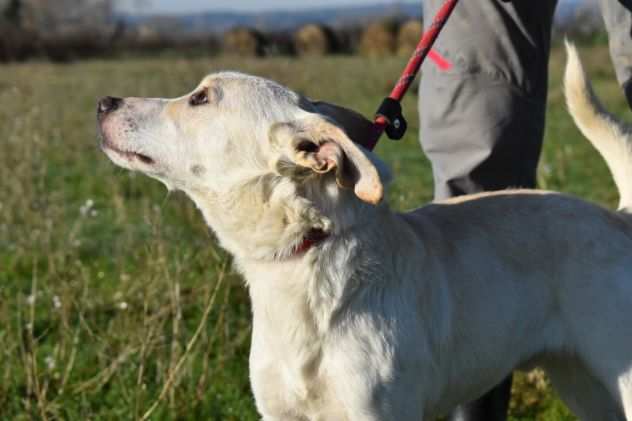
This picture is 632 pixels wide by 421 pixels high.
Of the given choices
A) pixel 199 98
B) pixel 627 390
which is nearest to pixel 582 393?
pixel 627 390

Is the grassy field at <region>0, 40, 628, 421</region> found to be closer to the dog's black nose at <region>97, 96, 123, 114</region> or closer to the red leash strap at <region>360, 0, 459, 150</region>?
the dog's black nose at <region>97, 96, 123, 114</region>

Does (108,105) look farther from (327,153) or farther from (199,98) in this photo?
(327,153)

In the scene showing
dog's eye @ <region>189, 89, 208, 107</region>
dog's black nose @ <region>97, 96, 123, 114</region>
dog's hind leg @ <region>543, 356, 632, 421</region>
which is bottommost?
dog's hind leg @ <region>543, 356, 632, 421</region>

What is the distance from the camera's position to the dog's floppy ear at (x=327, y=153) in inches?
109

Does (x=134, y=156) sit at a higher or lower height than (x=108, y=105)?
lower

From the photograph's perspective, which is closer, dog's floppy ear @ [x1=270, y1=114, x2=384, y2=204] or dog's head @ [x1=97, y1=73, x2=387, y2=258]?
dog's floppy ear @ [x1=270, y1=114, x2=384, y2=204]

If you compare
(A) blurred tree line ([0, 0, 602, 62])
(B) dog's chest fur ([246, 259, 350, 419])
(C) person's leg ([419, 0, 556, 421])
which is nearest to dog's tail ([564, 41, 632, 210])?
(C) person's leg ([419, 0, 556, 421])

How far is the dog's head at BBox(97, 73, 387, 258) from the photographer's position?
315 cm

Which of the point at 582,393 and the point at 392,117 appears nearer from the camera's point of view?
the point at 392,117

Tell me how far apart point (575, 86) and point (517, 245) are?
2.65 feet

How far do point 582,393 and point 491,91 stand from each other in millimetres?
1291

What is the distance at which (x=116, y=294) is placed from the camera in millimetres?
5551

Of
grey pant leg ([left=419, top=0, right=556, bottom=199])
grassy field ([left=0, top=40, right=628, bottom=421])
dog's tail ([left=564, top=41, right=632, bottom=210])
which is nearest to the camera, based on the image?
dog's tail ([left=564, top=41, right=632, bottom=210])

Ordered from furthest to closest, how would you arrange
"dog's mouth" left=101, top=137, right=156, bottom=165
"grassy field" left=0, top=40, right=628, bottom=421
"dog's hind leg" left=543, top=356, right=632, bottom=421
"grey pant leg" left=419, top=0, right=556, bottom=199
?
"grassy field" left=0, top=40, right=628, bottom=421
"grey pant leg" left=419, top=0, right=556, bottom=199
"dog's hind leg" left=543, top=356, right=632, bottom=421
"dog's mouth" left=101, top=137, right=156, bottom=165
